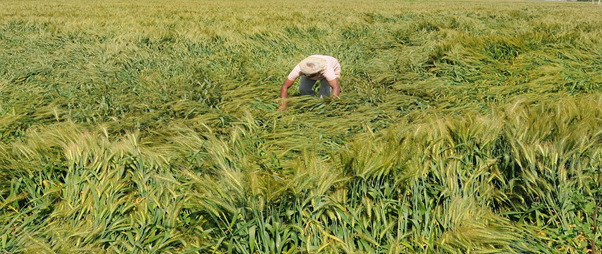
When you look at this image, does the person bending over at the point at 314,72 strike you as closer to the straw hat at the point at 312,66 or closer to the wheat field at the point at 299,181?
the straw hat at the point at 312,66

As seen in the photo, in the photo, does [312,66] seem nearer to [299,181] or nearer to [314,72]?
[314,72]

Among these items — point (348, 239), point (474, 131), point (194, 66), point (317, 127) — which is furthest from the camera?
point (194, 66)

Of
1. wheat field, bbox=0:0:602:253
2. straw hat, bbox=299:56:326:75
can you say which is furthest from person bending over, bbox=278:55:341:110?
wheat field, bbox=0:0:602:253

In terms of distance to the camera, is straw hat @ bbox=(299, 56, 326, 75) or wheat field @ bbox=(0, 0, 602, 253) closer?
wheat field @ bbox=(0, 0, 602, 253)

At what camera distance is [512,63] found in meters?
5.43

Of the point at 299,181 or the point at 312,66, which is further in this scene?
the point at 312,66

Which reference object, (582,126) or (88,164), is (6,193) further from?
(582,126)

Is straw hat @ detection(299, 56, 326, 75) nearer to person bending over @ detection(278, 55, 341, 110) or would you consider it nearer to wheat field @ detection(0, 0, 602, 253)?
person bending over @ detection(278, 55, 341, 110)

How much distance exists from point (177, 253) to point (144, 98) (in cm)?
262

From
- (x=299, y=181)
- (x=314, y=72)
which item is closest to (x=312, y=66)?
(x=314, y=72)

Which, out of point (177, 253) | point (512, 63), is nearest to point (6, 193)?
point (177, 253)

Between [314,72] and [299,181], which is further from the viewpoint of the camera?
[314,72]

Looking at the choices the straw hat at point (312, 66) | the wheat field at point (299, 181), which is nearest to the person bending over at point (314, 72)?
the straw hat at point (312, 66)

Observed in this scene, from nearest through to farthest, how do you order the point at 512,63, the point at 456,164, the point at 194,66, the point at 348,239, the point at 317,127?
the point at 348,239, the point at 456,164, the point at 317,127, the point at 194,66, the point at 512,63
